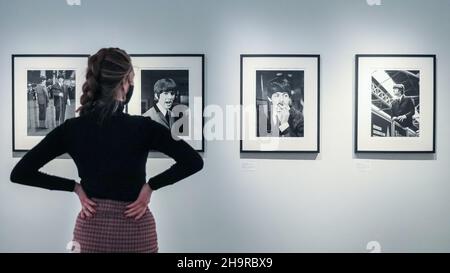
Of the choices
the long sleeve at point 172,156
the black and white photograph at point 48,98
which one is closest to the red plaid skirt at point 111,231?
the long sleeve at point 172,156

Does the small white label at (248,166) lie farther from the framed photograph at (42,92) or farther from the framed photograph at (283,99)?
the framed photograph at (42,92)

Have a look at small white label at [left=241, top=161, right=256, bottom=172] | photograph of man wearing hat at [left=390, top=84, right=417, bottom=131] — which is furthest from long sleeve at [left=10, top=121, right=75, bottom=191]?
photograph of man wearing hat at [left=390, top=84, right=417, bottom=131]

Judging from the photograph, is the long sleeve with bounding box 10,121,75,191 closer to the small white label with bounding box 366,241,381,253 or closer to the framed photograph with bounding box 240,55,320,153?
the framed photograph with bounding box 240,55,320,153

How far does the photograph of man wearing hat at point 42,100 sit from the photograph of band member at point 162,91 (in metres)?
0.29

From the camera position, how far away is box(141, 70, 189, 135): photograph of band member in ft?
3.95

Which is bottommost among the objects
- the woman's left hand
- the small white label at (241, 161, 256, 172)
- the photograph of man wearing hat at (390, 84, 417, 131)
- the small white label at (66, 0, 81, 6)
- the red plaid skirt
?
the red plaid skirt

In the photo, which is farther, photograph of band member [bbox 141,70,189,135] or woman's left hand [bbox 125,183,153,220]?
photograph of band member [bbox 141,70,189,135]

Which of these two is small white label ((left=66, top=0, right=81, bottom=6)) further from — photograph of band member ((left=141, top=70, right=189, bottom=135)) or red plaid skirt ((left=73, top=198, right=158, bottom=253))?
red plaid skirt ((left=73, top=198, right=158, bottom=253))

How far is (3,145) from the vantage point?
3.87 feet

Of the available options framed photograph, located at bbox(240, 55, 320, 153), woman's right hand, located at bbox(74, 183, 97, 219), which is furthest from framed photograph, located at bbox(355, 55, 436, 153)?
woman's right hand, located at bbox(74, 183, 97, 219)

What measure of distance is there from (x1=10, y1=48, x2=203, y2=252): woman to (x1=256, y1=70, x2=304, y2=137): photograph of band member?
39 centimetres

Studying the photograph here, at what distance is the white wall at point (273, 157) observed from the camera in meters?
1.16

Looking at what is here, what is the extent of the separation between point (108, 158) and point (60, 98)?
0.43 m

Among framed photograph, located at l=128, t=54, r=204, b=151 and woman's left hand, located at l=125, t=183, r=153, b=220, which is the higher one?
framed photograph, located at l=128, t=54, r=204, b=151
